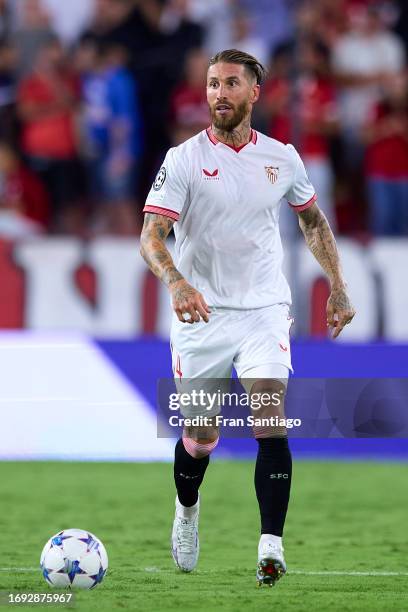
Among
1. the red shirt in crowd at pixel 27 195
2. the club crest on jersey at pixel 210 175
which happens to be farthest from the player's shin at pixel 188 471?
the red shirt in crowd at pixel 27 195

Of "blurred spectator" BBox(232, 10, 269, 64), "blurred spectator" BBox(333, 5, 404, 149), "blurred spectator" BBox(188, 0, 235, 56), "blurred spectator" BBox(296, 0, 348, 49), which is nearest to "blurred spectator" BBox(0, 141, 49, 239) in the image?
"blurred spectator" BBox(188, 0, 235, 56)

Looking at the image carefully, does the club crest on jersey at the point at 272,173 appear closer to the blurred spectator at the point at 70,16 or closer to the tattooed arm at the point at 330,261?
the tattooed arm at the point at 330,261

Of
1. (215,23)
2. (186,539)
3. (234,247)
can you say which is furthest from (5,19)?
(186,539)

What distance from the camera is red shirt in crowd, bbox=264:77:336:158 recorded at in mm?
12859

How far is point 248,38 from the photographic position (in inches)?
519

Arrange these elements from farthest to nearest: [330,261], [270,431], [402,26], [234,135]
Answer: [402,26] < [330,261] < [234,135] < [270,431]

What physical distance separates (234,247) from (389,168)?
7156mm

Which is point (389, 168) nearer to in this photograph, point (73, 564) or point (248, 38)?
point (248, 38)

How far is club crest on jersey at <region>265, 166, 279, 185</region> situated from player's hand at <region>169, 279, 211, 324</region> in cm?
87

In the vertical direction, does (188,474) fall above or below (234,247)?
below

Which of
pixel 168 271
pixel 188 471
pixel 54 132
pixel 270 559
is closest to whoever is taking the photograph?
pixel 270 559

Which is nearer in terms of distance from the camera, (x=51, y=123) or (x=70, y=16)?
(x=51, y=123)

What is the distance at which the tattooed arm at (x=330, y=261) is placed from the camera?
6.36 meters

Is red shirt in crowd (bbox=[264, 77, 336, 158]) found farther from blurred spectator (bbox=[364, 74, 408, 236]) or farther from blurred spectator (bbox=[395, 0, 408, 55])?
blurred spectator (bbox=[395, 0, 408, 55])
